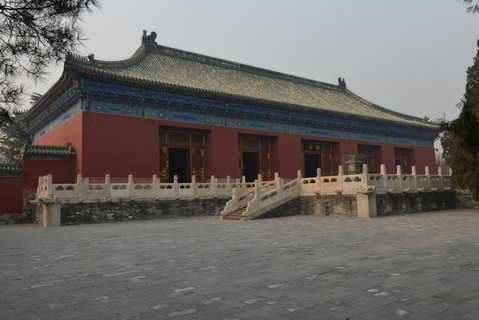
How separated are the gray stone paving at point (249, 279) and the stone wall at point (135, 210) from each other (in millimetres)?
5666

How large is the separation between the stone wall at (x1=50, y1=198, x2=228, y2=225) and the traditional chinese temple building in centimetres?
226

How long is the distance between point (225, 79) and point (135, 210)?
1116 centimetres

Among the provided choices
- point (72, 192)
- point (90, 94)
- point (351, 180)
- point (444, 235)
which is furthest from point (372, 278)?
point (90, 94)

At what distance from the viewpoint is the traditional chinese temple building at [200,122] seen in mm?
16156

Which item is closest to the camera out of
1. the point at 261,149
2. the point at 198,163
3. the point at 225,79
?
the point at 198,163

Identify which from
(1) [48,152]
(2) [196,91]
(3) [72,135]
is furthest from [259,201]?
(1) [48,152]

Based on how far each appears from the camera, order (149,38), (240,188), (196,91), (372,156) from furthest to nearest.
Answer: (372,156) → (149,38) → (196,91) → (240,188)

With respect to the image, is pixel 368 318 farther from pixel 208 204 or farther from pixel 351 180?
pixel 208 204

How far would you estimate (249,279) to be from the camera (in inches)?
173

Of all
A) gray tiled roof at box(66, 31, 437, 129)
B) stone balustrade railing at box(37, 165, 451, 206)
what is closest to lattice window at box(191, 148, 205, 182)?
stone balustrade railing at box(37, 165, 451, 206)

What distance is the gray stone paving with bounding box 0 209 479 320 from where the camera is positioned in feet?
10.7

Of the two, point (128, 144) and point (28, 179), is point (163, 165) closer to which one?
point (128, 144)

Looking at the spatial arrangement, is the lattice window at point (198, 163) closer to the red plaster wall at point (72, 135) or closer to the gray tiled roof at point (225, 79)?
the gray tiled roof at point (225, 79)

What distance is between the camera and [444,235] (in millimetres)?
7848
